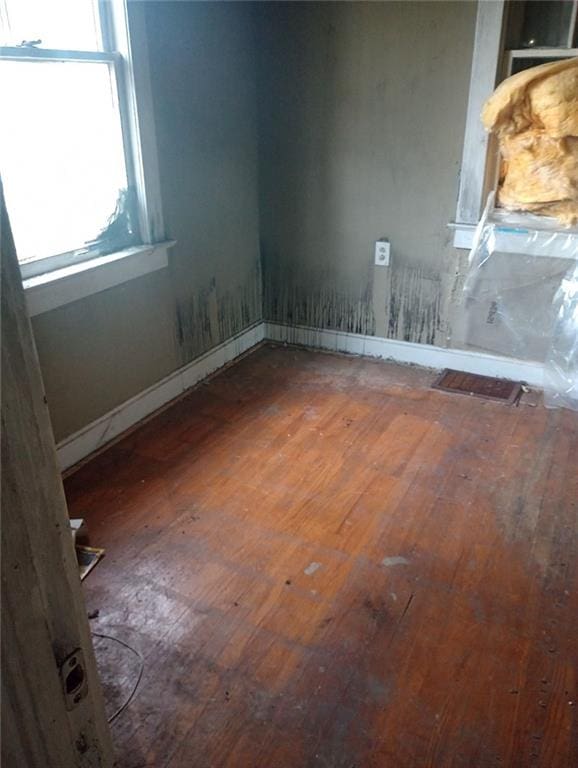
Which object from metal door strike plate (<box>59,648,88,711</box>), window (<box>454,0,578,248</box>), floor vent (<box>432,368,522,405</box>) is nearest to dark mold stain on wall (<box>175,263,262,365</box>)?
floor vent (<box>432,368,522,405</box>)

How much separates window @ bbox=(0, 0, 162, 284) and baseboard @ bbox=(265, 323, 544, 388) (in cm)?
115

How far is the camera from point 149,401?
2.72m

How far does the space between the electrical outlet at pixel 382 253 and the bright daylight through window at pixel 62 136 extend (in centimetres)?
120

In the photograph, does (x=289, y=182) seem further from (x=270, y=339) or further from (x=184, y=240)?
(x=270, y=339)

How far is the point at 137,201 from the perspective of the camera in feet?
8.16

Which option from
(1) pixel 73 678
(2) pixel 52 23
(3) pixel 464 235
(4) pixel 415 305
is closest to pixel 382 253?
(4) pixel 415 305

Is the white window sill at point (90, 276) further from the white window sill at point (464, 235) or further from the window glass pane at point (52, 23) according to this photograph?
the white window sill at point (464, 235)

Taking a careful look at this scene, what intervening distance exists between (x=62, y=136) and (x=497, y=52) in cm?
174

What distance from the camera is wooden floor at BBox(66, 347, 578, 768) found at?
137 cm

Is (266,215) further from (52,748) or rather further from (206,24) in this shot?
(52,748)

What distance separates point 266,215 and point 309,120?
1.71ft

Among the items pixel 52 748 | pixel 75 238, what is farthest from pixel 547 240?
pixel 52 748

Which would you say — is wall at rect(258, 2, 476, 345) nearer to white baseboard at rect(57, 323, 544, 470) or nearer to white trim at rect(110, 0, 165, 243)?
white baseboard at rect(57, 323, 544, 470)

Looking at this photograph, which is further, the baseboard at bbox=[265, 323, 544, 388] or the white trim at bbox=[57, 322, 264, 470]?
the baseboard at bbox=[265, 323, 544, 388]
